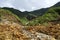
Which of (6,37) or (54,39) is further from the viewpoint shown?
(54,39)

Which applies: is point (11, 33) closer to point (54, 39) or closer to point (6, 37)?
point (6, 37)

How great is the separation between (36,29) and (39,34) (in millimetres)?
1493

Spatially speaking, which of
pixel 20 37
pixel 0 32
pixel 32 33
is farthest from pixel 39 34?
pixel 0 32

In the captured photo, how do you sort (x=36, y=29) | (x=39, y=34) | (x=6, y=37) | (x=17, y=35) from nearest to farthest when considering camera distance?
(x=6, y=37) < (x=17, y=35) < (x=39, y=34) < (x=36, y=29)

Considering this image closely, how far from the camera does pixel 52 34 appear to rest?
18281 mm

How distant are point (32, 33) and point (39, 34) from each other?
584 mm

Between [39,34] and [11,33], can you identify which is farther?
[39,34]

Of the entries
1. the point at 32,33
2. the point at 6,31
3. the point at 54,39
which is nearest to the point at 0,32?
the point at 6,31

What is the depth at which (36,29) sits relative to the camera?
1955 centimetres

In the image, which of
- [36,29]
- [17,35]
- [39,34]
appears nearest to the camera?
[17,35]

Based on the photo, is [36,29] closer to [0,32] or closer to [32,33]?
[32,33]

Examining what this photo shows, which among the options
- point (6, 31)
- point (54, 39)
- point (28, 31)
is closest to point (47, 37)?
point (54, 39)

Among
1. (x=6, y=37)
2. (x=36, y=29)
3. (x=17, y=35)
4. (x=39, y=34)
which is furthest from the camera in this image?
(x=36, y=29)

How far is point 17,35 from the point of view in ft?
54.5
